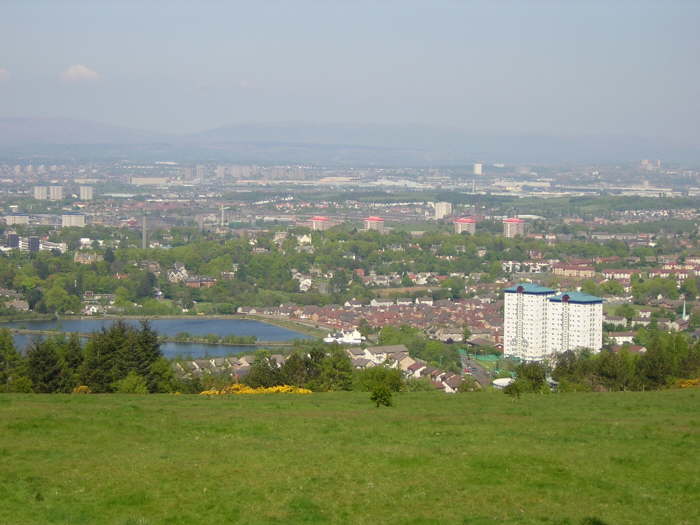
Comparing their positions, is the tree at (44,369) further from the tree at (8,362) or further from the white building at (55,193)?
the white building at (55,193)

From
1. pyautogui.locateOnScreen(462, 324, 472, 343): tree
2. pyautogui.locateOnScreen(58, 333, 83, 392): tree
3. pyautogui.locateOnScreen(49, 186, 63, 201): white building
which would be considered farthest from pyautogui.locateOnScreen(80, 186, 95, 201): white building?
pyautogui.locateOnScreen(58, 333, 83, 392): tree

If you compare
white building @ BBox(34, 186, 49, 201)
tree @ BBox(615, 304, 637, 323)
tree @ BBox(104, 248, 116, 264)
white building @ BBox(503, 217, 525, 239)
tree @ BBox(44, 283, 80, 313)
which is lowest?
tree @ BBox(44, 283, 80, 313)

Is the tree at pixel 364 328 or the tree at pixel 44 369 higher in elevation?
the tree at pixel 44 369

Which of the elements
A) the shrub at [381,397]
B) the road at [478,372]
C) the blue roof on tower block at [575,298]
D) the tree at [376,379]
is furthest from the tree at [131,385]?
the blue roof on tower block at [575,298]

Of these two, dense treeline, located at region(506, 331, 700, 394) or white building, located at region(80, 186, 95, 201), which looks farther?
white building, located at region(80, 186, 95, 201)

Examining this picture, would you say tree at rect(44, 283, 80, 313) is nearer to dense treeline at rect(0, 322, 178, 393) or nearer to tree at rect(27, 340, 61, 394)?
dense treeline at rect(0, 322, 178, 393)

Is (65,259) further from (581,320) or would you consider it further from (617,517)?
(617,517)

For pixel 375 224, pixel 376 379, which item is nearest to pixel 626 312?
pixel 376 379
